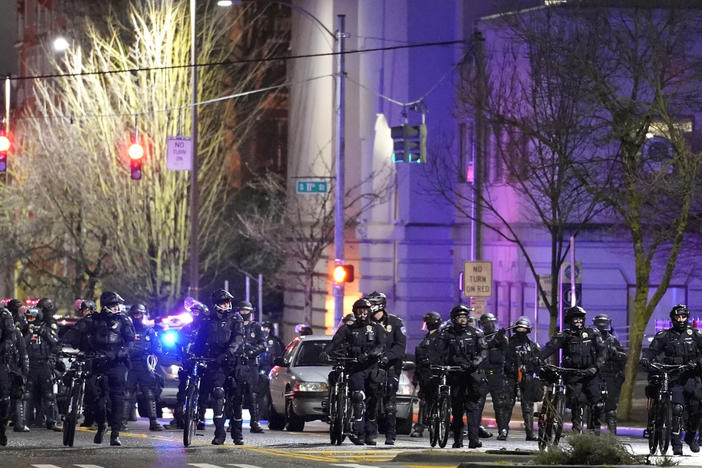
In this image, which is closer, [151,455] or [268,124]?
[151,455]

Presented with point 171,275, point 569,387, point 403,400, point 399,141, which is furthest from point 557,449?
point 171,275

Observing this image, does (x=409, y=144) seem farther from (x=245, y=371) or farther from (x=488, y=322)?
(x=245, y=371)

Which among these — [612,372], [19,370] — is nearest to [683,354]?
[612,372]

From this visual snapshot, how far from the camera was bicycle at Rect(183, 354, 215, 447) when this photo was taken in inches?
805

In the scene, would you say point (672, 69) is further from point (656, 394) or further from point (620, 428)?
point (656, 394)

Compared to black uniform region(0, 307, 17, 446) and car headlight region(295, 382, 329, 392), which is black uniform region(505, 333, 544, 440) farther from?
black uniform region(0, 307, 17, 446)

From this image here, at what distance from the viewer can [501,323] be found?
138 ft

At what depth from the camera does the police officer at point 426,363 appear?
21.5m

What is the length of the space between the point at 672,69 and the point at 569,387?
11973 millimetres

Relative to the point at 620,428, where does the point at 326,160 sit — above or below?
above

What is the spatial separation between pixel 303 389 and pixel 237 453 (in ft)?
16.0

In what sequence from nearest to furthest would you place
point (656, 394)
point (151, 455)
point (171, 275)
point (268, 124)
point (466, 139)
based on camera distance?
point (151, 455)
point (656, 394)
point (466, 139)
point (171, 275)
point (268, 124)

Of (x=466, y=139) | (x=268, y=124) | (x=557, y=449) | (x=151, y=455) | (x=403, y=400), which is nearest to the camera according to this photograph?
(x=557, y=449)

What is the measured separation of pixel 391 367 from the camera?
2175 centimetres
